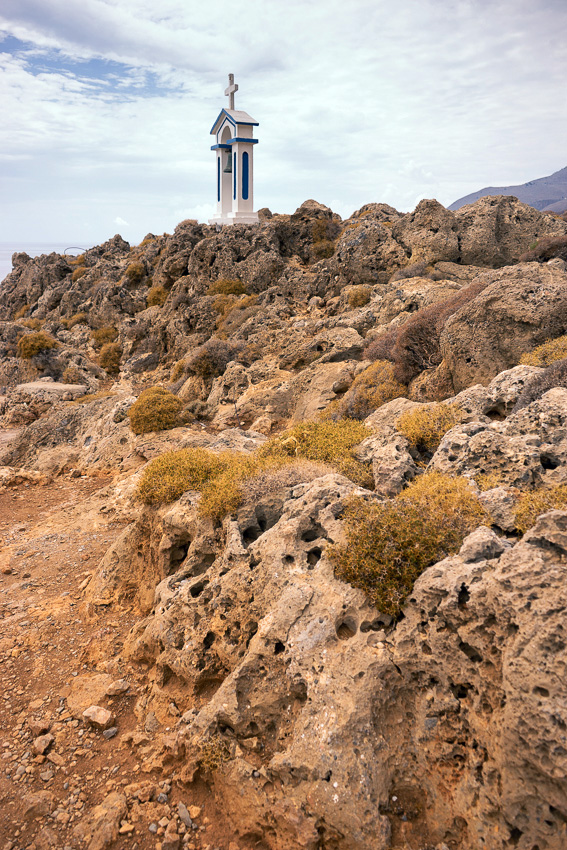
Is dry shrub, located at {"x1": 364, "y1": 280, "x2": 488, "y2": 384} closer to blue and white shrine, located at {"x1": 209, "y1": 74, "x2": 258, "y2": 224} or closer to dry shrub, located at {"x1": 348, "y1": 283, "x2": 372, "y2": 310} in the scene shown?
dry shrub, located at {"x1": 348, "y1": 283, "x2": 372, "y2": 310}

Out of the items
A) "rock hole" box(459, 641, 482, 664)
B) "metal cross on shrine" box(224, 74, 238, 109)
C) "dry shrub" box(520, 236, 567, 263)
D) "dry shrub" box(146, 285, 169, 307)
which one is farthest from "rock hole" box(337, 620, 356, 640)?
"metal cross on shrine" box(224, 74, 238, 109)

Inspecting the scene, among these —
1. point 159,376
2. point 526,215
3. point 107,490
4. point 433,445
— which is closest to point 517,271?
point 433,445

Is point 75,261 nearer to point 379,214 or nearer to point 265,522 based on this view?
point 379,214

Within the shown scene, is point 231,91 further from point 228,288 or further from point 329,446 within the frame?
point 329,446

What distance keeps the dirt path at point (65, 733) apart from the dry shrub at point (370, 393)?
18.3 feet

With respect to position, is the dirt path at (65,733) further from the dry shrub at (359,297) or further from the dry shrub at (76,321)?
the dry shrub at (76,321)

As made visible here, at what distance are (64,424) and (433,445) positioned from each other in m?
12.1

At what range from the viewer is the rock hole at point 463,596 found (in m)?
3.68

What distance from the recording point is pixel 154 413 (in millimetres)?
12938

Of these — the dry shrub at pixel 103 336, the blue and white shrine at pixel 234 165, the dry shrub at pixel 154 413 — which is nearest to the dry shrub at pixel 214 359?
the dry shrub at pixel 154 413

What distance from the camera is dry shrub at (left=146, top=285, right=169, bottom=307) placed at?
3215 centimetres

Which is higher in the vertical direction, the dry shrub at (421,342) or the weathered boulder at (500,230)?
the weathered boulder at (500,230)

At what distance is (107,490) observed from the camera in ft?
35.9

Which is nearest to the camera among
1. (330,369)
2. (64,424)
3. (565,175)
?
(330,369)
